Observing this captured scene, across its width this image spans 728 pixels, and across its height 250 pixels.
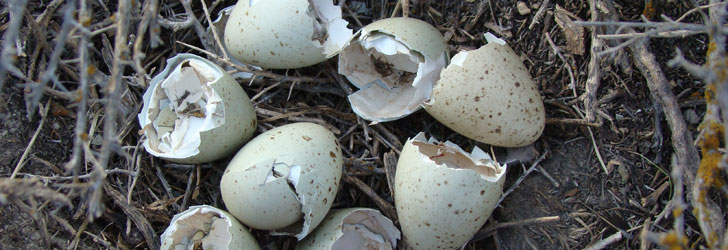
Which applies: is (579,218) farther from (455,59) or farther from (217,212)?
(217,212)

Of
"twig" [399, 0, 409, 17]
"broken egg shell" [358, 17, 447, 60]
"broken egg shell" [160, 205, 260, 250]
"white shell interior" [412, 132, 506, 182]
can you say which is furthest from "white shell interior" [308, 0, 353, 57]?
"broken egg shell" [160, 205, 260, 250]

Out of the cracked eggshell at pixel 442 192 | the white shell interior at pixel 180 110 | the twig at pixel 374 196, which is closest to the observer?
the cracked eggshell at pixel 442 192

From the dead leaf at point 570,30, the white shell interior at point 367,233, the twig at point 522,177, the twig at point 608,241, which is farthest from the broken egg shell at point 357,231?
the dead leaf at point 570,30

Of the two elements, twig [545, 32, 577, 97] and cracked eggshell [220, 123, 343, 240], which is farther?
twig [545, 32, 577, 97]

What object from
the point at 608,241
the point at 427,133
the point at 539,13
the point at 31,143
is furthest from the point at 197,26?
the point at 608,241

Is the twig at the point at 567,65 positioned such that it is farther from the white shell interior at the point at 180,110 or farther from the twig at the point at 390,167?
the white shell interior at the point at 180,110

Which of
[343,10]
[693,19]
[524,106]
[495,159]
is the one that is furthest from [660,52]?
[343,10]

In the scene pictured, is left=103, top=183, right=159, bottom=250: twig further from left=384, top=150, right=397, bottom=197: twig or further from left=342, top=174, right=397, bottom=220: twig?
left=384, top=150, right=397, bottom=197: twig
